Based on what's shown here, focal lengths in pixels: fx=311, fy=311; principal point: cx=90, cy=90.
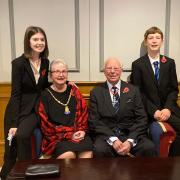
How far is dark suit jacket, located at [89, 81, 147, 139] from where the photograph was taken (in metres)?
2.78

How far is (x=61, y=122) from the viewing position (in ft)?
8.98

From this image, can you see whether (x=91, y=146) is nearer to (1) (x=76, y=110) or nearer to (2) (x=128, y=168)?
(1) (x=76, y=110)

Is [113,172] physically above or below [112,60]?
below

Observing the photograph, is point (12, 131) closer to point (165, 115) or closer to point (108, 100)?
point (108, 100)

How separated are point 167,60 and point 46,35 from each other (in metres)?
1.25

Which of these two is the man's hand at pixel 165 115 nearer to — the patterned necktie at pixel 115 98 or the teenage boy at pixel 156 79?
the teenage boy at pixel 156 79

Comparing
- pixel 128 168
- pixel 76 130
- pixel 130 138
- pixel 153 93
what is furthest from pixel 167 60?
pixel 128 168

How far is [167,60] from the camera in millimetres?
3115

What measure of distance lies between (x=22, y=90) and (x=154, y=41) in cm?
135

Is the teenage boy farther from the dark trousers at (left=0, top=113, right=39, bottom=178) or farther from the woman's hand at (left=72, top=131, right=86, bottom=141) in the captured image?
the dark trousers at (left=0, top=113, right=39, bottom=178)

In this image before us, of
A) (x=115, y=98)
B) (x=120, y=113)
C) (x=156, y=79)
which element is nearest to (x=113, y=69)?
(x=115, y=98)

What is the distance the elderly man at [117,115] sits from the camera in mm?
2678

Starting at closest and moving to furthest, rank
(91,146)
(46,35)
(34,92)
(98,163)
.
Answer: (98,163), (91,146), (34,92), (46,35)

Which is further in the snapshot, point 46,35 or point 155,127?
point 46,35
